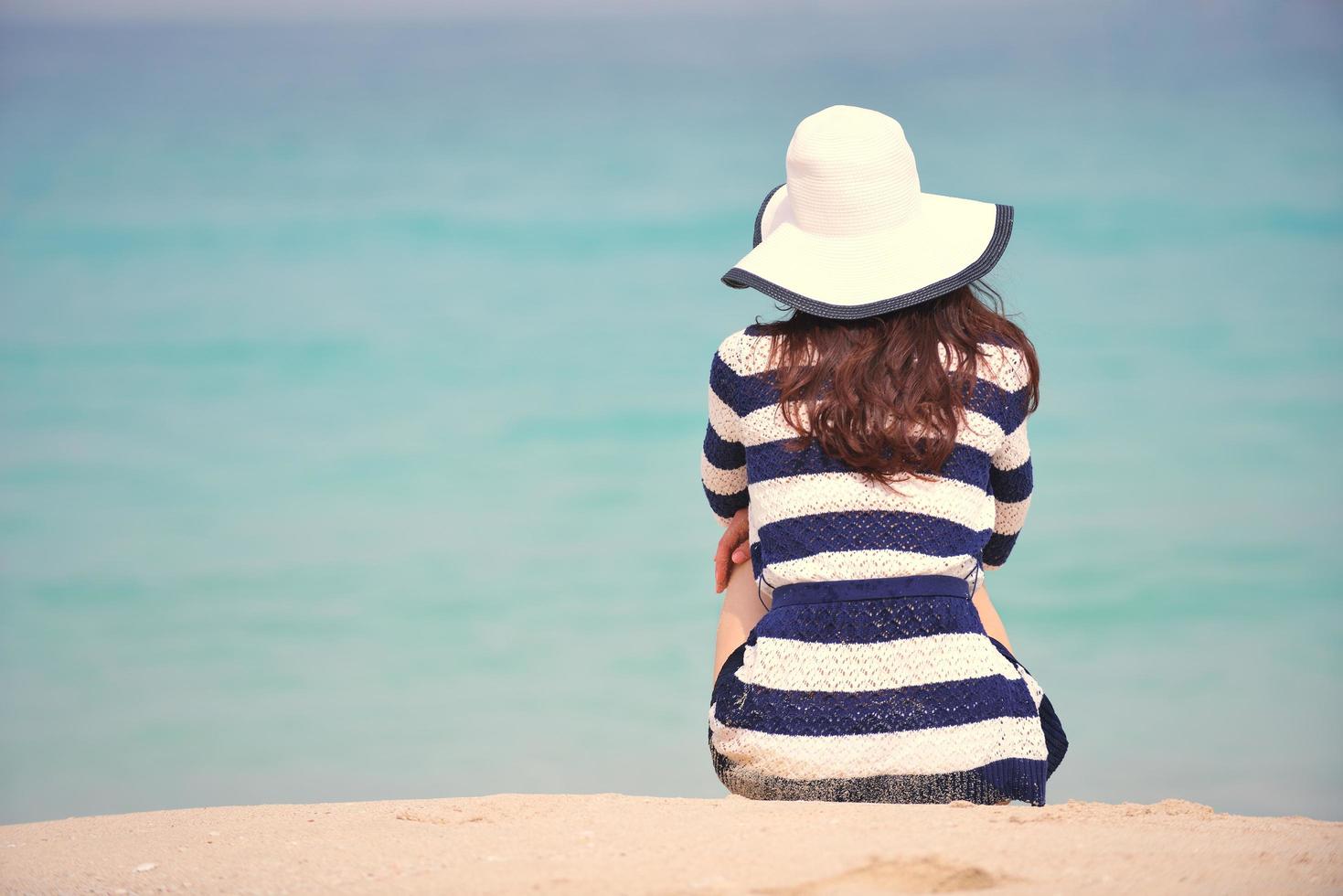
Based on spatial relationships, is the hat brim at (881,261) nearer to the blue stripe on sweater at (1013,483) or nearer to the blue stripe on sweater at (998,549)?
the blue stripe on sweater at (1013,483)

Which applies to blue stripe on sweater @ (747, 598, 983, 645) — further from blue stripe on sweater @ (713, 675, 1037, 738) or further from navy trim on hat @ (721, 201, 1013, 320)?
navy trim on hat @ (721, 201, 1013, 320)

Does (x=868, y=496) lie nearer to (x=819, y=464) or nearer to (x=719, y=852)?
(x=819, y=464)

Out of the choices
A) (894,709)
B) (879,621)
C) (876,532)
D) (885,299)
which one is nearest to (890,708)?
(894,709)

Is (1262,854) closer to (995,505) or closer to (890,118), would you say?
(995,505)

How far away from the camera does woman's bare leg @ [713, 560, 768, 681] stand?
2508mm

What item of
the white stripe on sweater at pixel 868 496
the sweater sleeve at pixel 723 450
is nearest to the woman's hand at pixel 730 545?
the sweater sleeve at pixel 723 450

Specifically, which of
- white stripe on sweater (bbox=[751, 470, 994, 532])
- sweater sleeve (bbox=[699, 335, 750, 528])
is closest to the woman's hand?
sweater sleeve (bbox=[699, 335, 750, 528])

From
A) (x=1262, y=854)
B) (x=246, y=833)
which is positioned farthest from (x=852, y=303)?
(x=246, y=833)

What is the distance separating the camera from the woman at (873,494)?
2.17 metres

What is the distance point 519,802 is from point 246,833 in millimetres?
467

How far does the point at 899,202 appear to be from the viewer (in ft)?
7.86

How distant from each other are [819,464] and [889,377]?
7.3 inches

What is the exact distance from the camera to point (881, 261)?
2.34 m

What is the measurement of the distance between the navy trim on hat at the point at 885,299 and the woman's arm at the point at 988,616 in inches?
21.3
